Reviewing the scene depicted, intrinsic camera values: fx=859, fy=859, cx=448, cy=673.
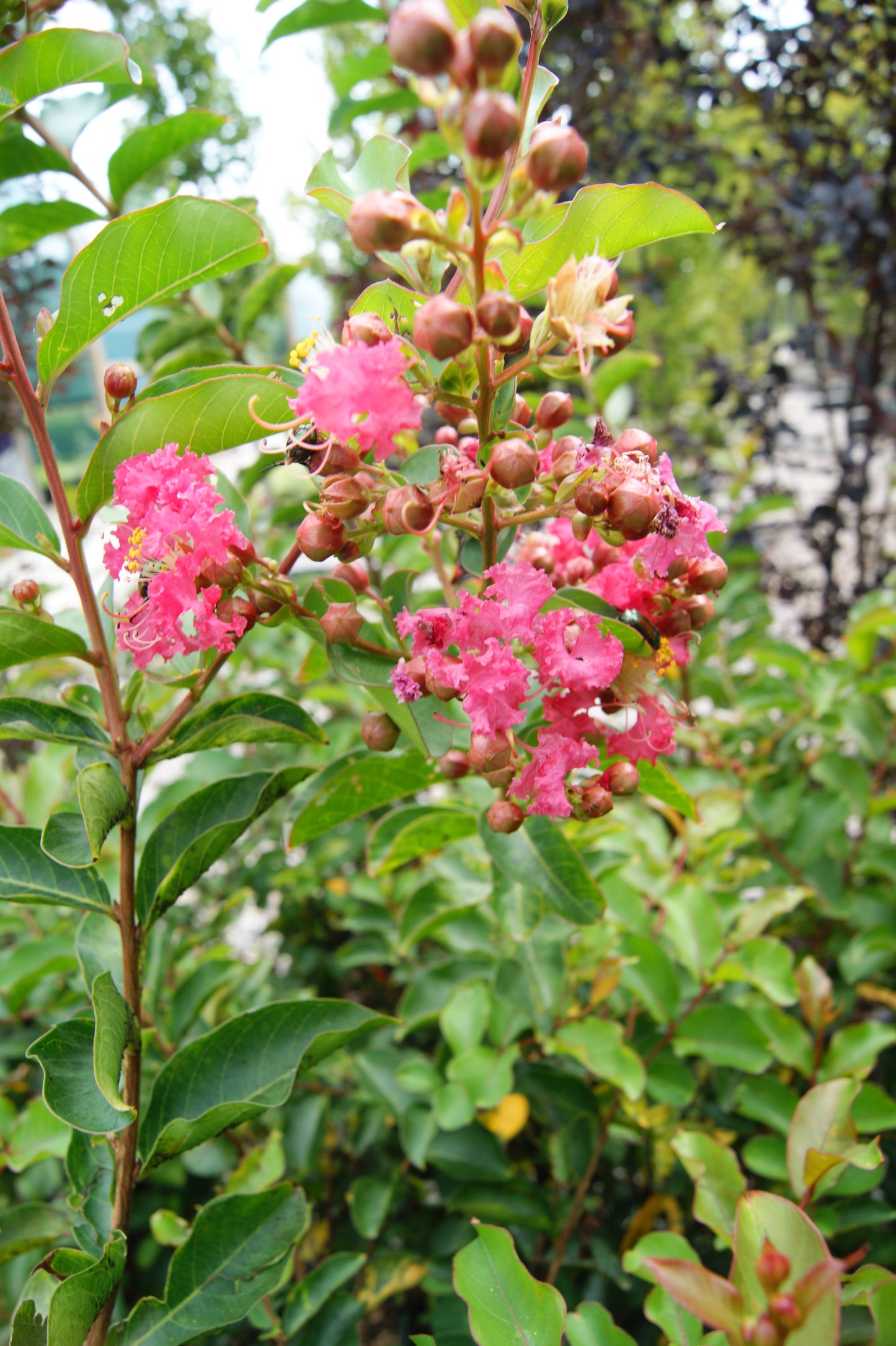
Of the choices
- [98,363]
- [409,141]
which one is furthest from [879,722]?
[98,363]

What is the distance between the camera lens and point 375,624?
0.86m

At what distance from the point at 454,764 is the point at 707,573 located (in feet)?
1.00

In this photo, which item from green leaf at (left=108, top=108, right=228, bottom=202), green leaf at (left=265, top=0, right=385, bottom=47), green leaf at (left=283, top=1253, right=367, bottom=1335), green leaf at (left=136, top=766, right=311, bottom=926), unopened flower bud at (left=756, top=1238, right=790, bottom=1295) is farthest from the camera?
green leaf at (left=265, top=0, right=385, bottom=47)

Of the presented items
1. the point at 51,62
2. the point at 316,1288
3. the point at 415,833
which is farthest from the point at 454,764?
the point at 51,62

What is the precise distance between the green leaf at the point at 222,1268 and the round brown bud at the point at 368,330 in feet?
2.59

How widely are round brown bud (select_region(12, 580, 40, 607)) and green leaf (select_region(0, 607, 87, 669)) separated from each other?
32 mm

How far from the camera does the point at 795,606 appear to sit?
9.10ft

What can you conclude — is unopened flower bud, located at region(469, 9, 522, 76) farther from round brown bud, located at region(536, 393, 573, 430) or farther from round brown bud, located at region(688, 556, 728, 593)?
round brown bud, located at region(688, 556, 728, 593)

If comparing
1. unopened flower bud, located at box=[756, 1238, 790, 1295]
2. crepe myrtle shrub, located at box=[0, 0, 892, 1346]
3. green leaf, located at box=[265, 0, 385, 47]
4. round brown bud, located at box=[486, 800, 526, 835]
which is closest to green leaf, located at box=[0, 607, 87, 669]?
crepe myrtle shrub, located at box=[0, 0, 892, 1346]

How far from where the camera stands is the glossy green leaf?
81 cm

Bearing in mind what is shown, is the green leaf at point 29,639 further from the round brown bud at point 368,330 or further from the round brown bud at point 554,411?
A: the round brown bud at point 554,411

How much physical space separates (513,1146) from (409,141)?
274 centimetres

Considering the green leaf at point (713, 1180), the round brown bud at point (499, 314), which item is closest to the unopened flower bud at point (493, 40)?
the round brown bud at point (499, 314)

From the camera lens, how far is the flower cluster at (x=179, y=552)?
711mm
